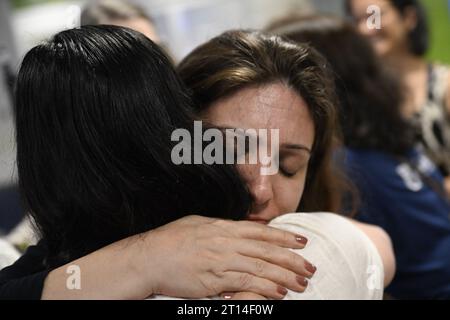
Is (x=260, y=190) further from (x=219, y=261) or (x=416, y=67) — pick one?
(x=416, y=67)

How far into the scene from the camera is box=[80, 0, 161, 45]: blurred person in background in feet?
6.45

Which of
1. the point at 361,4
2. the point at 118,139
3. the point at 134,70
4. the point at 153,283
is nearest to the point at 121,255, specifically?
the point at 153,283

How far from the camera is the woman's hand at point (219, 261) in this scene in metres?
0.82

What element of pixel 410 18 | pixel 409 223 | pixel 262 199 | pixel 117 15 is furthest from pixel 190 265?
pixel 410 18

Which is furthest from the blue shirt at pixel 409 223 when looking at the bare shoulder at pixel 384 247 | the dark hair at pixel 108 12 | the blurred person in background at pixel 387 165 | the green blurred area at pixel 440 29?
the green blurred area at pixel 440 29

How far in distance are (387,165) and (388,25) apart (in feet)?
3.15

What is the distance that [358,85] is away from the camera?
1.78 meters

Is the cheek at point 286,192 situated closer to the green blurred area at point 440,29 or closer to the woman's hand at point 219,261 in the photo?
the woman's hand at point 219,261

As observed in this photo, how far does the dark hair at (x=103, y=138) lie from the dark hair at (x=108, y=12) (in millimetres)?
1110

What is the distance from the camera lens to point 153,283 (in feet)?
2.70

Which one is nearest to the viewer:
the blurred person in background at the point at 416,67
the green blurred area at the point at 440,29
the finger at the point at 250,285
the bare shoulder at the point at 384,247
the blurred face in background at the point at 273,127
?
the finger at the point at 250,285

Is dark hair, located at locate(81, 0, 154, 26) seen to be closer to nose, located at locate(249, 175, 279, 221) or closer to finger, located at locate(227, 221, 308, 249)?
nose, located at locate(249, 175, 279, 221)

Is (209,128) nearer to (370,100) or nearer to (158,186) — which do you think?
(158,186)

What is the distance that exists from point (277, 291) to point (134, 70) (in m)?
0.39
